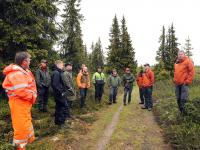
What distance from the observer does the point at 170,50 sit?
58.9 meters

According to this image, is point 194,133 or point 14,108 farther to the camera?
point 194,133

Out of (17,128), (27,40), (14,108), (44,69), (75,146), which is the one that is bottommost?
(75,146)

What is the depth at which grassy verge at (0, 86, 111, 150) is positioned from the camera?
8616 millimetres

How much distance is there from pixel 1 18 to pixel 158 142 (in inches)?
374

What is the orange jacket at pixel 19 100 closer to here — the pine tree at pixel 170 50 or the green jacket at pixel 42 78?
the green jacket at pixel 42 78

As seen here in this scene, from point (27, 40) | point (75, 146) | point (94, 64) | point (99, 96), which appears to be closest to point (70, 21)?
point (99, 96)

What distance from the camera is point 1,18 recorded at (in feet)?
46.0

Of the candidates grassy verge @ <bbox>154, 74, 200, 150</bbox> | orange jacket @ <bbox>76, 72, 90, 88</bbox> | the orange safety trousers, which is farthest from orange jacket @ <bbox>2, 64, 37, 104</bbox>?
orange jacket @ <bbox>76, 72, 90, 88</bbox>

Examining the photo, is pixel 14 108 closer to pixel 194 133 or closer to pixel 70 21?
pixel 194 133

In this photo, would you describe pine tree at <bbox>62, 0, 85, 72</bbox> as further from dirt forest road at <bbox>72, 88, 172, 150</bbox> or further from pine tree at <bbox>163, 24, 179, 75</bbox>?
pine tree at <bbox>163, 24, 179, 75</bbox>

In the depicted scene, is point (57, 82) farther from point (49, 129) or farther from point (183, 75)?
point (183, 75)

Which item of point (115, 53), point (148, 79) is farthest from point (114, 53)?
point (148, 79)

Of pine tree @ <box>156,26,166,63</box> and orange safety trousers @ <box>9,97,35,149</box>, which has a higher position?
pine tree @ <box>156,26,166,63</box>

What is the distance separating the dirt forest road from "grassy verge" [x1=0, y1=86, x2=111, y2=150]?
0.38 m
